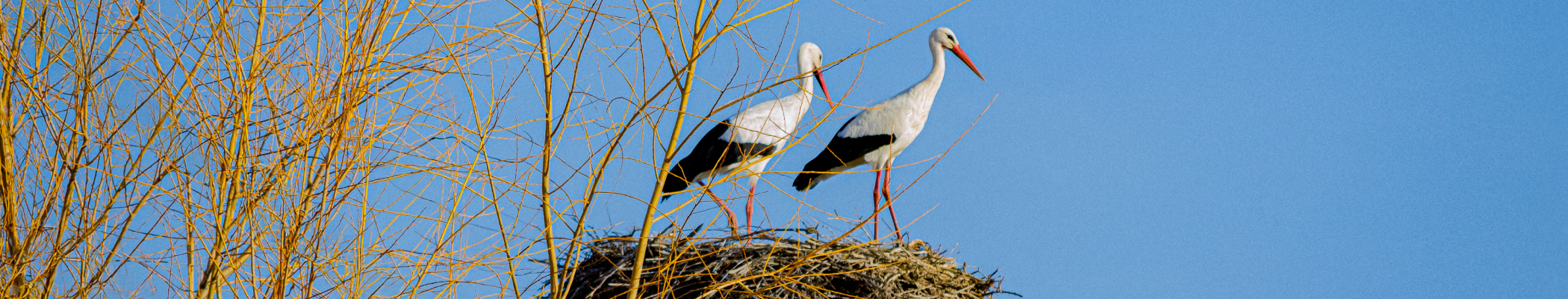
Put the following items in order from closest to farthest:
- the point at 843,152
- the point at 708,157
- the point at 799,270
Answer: the point at 799,270
the point at 708,157
the point at 843,152

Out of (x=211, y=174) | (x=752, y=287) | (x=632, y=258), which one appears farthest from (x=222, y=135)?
(x=752, y=287)

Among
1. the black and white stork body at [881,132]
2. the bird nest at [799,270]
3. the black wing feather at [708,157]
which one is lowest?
the bird nest at [799,270]

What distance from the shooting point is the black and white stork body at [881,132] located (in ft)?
11.9

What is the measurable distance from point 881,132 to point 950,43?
55 cm

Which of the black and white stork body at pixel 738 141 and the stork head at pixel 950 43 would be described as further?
the stork head at pixel 950 43

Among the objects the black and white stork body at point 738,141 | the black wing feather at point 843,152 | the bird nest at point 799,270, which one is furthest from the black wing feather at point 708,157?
the bird nest at point 799,270

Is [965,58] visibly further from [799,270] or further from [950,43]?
[799,270]

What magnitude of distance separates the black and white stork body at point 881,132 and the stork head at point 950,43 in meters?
0.10

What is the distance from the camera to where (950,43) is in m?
3.97

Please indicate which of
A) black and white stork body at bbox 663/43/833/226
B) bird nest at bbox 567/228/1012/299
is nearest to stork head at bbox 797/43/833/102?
black and white stork body at bbox 663/43/833/226

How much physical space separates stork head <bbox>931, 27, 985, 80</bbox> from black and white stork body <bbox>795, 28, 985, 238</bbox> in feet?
0.31

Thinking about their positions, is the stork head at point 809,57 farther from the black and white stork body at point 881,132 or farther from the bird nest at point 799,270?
the bird nest at point 799,270

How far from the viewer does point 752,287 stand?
2.65 metres

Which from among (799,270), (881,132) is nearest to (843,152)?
(881,132)
